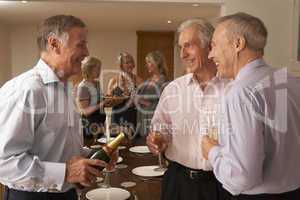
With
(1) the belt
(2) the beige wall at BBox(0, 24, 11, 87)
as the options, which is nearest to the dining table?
(1) the belt

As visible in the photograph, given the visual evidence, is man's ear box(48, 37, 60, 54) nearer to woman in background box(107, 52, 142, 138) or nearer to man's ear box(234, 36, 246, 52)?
man's ear box(234, 36, 246, 52)

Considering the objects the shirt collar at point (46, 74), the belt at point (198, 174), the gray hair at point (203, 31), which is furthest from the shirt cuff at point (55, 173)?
the gray hair at point (203, 31)

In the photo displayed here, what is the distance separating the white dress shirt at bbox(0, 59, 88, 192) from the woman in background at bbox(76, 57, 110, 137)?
1.13 m

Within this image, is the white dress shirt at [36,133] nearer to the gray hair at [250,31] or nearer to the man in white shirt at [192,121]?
the man in white shirt at [192,121]

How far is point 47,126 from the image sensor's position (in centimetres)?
126

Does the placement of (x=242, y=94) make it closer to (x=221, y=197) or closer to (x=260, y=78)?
(x=260, y=78)

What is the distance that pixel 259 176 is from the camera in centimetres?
114

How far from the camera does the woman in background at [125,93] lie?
268cm

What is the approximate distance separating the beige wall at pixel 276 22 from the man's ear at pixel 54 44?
5.58ft

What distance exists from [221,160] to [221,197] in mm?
491

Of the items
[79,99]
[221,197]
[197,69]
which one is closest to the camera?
[221,197]

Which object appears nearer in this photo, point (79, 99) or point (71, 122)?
point (71, 122)

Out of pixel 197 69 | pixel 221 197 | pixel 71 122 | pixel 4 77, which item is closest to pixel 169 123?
pixel 197 69

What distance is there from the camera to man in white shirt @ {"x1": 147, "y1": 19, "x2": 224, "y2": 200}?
1652 mm
